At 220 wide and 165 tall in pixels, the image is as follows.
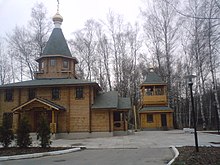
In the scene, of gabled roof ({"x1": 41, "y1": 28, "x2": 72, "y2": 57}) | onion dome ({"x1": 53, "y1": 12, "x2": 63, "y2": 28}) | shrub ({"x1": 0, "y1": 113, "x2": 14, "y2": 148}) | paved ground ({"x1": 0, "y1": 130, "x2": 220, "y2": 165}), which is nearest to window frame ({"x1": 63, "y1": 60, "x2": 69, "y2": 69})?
gabled roof ({"x1": 41, "y1": 28, "x2": 72, "y2": 57})

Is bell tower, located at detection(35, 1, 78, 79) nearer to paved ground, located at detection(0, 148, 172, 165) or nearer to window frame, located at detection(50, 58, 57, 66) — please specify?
window frame, located at detection(50, 58, 57, 66)

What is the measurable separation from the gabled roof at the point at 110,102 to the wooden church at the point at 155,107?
8.07 m

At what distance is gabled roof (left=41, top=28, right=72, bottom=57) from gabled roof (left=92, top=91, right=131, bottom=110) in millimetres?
6201

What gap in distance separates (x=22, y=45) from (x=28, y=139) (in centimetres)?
2196

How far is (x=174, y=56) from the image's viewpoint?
31641 mm

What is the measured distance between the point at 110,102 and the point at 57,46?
8955mm

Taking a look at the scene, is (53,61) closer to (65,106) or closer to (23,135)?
(65,106)

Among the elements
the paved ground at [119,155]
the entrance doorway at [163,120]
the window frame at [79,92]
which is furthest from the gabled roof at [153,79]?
the paved ground at [119,155]

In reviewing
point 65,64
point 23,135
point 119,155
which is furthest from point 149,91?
point 119,155

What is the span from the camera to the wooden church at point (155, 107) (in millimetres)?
31656

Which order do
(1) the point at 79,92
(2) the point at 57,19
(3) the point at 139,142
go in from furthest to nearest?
(2) the point at 57,19
(1) the point at 79,92
(3) the point at 139,142

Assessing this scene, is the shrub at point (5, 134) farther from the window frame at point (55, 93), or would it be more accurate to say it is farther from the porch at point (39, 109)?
the window frame at point (55, 93)

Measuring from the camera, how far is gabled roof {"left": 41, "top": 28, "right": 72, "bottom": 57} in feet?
85.8

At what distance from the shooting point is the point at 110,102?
22.7 meters
